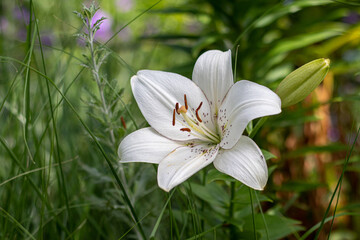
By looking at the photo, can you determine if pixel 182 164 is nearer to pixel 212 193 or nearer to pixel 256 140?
pixel 212 193

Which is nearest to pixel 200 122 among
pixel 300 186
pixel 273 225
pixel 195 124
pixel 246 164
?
pixel 195 124

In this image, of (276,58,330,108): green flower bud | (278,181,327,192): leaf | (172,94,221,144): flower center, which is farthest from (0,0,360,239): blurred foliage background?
(276,58,330,108): green flower bud

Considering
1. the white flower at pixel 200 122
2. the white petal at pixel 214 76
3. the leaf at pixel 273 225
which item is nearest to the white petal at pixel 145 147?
the white flower at pixel 200 122

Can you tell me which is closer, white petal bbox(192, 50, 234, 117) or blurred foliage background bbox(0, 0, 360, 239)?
white petal bbox(192, 50, 234, 117)

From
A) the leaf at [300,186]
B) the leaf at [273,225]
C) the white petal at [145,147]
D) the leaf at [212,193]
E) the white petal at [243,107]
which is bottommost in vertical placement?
the leaf at [300,186]

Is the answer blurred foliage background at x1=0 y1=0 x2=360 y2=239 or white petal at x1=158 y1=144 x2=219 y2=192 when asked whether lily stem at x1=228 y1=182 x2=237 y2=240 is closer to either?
blurred foliage background at x1=0 y1=0 x2=360 y2=239

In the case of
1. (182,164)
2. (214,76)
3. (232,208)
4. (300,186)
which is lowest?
(300,186)

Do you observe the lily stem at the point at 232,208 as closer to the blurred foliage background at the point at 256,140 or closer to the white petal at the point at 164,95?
the blurred foliage background at the point at 256,140

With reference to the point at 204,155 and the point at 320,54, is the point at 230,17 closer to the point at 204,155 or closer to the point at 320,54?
the point at 320,54
